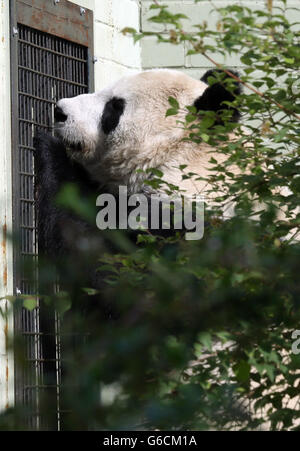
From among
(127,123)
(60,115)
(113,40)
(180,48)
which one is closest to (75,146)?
(60,115)

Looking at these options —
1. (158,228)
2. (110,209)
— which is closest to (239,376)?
(158,228)

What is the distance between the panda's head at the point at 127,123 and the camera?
121 inches

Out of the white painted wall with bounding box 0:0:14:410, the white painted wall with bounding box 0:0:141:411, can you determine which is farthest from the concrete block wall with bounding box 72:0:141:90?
the white painted wall with bounding box 0:0:14:410

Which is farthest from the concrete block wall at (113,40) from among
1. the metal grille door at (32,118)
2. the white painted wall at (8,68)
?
the metal grille door at (32,118)

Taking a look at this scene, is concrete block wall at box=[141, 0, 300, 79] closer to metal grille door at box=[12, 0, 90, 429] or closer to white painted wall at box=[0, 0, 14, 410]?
metal grille door at box=[12, 0, 90, 429]

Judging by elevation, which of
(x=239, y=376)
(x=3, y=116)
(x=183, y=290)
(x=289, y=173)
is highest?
(x=3, y=116)

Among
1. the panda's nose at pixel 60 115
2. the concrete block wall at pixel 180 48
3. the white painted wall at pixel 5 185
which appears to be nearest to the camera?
the white painted wall at pixel 5 185

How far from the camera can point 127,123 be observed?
10.2ft

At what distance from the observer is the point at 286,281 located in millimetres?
882

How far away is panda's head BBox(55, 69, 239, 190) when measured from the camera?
10.1ft

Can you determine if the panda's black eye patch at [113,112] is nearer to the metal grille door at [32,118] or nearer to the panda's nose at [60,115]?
the panda's nose at [60,115]

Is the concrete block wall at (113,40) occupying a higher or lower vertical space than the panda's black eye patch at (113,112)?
higher
